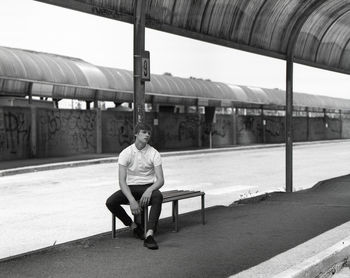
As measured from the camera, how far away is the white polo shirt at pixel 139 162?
21.8 feet

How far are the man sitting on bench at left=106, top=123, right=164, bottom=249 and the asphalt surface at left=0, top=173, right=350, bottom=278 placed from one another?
0.35 metres

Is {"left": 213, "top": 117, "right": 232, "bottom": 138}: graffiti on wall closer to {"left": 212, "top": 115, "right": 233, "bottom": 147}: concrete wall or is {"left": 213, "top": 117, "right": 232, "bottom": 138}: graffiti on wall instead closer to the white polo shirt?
{"left": 212, "top": 115, "right": 233, "bottom": 147}: concrete wall

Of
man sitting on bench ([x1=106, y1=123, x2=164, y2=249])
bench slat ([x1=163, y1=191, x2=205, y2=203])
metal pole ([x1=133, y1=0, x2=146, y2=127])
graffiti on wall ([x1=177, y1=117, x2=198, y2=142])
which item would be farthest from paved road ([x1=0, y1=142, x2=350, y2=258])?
graffiti on wall ([x1=177, y1=117, x2=198, y2=142])

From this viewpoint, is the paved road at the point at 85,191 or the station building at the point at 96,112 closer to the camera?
the paved road at the point at 85,191

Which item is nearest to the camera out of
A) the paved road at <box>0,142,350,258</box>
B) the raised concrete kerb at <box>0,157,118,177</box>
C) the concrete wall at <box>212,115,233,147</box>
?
the paved road at <box>0,142,350,258</box>

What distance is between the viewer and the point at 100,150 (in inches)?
1061

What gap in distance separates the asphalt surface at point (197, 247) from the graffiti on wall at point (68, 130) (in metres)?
15.8

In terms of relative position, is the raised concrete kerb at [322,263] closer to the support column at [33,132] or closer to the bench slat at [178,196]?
the bench slat at [178,196]

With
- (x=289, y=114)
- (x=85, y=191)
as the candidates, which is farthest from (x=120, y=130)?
(x=289, y=114)

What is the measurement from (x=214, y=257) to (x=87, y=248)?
1.38 meters

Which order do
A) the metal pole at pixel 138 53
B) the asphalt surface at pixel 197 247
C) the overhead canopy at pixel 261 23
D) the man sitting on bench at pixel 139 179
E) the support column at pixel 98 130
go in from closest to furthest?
the asphalt surface at pixel 197 247 → the man sitting on bench at pixel 139 179 → the metal pole at pixel 138 53 → the overhead canopy at pixel 261 23 → the support column at pixel 98 130

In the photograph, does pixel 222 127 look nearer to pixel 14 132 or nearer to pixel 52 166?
pixel 14 132

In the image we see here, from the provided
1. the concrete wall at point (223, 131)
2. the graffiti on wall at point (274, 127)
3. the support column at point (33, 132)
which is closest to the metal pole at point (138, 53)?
the support column at point (33, 132)

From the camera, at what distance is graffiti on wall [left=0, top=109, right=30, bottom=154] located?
2142 centimetres
